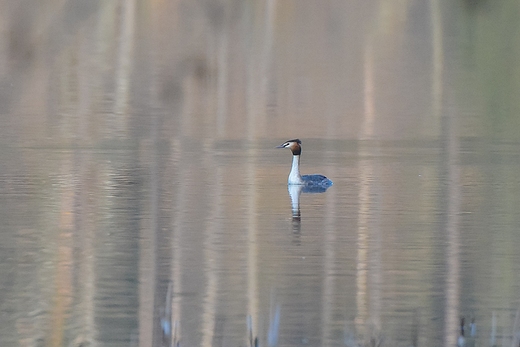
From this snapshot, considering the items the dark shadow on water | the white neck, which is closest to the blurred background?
the dark shadow on water

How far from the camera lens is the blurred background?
→ 7273 mm

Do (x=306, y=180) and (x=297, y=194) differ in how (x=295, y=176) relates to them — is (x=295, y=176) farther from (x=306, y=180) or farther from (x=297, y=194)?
(x=297, y=194)

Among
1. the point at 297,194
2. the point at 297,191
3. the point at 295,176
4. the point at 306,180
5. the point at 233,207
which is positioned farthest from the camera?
the point at 295,176

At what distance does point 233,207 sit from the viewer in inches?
503

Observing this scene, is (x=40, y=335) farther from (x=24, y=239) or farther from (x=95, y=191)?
(x=95, y=191)

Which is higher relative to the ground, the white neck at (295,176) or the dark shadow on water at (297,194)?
the white neck at (295,176)

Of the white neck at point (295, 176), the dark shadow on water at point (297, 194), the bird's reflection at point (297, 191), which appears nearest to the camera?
the dark shadow on water at point (297, 194)

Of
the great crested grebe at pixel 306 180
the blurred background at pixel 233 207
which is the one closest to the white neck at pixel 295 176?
the great crested grebe at pixel 306 180

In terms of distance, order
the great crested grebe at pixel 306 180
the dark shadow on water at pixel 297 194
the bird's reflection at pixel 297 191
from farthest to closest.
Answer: the great crested grebe at pixel 306 180 < the bird's reflection at pixel 297 191 < the dark shadow on water at pixel 297 194

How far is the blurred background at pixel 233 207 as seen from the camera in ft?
23.9

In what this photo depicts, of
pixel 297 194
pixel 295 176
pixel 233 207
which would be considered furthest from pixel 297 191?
pixel 233 207

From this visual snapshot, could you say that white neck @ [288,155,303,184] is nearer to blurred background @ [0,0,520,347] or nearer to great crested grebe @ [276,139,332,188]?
great crested grebe @ [276,139,332,188]

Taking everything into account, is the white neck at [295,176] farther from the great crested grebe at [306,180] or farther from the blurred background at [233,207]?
the blurred background at [233,207]

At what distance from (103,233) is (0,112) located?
40.2 feet
